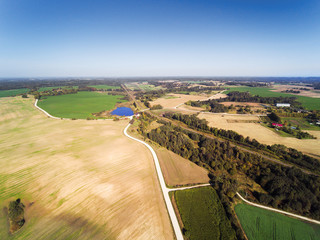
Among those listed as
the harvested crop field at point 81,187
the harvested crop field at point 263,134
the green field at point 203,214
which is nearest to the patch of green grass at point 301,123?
the harvested crop field at point 263,134

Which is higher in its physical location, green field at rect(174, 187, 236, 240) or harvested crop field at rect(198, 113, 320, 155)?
harvested crop field at rect(198, 113, 320, 155)

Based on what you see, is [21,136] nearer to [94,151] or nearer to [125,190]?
[94,151]

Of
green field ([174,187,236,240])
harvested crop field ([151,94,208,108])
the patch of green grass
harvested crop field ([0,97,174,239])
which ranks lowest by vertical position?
green field ([174,187,236,240])

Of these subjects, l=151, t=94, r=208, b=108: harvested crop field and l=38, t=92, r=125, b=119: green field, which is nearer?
l=38, t=92, r=125, b=119: green field

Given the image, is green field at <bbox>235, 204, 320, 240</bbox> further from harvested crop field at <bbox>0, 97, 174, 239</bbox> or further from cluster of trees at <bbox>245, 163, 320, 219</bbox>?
harvested crop field at <bbox>0, 97, 174, 239</bbox>

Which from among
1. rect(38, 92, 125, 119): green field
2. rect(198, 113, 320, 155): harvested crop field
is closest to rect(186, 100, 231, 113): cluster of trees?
rect(198, 113, 320, 155): harvested crop field

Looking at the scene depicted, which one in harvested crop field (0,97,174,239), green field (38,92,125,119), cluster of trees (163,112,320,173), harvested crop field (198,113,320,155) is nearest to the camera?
harvested crop field (0,97,174,239)
